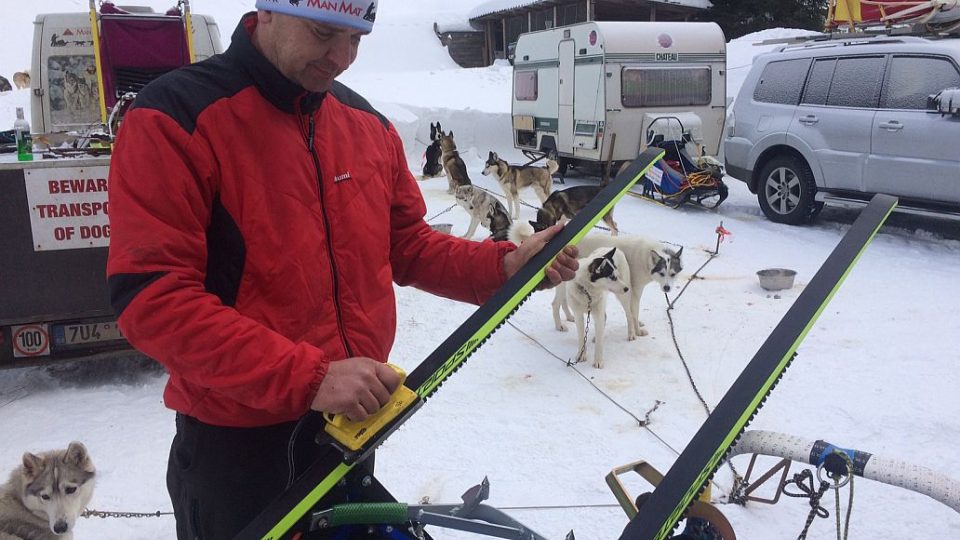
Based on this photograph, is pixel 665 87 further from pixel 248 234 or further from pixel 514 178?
pixel 248 234

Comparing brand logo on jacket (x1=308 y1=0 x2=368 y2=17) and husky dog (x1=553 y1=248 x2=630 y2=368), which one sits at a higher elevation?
brand logo on jacket (x1=308 y1=0 x2=368 y2=17)

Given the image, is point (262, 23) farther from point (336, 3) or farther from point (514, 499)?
point (514, 499)

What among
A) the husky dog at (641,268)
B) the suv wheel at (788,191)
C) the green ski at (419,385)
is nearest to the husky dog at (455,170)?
the suv wheel at (788,191)

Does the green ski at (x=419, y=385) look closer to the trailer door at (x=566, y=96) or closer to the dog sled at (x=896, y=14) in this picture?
the dog sled at (x=896, y=14)

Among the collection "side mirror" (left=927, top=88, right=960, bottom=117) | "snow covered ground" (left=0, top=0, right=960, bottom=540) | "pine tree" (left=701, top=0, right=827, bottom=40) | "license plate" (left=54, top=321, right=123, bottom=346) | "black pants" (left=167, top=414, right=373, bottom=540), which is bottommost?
"snow covered ground" (left=0, top=0, right=960, bottom=540)

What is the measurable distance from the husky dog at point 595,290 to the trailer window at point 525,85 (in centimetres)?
929

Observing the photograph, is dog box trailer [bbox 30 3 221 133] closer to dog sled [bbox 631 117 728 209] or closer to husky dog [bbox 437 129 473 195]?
husky dog [bbox 437 129 473 195]

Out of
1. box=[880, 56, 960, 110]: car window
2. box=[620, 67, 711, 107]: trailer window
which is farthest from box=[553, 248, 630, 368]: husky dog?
box=[620, 67, 711, 107]: trailer window

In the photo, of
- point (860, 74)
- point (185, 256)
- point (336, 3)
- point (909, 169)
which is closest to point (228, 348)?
point (185, 256)

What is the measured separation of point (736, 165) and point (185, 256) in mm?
9043

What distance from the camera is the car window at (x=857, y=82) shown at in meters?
7.63

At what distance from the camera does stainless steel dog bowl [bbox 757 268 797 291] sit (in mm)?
6062

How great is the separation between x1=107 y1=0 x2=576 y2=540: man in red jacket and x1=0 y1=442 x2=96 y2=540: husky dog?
1.40 m

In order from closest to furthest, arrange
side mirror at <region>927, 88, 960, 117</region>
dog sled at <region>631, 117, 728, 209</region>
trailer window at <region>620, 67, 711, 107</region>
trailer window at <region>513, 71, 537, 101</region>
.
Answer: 1. side mirror at <region>927, 88, 960, 117</region>
2. dog sled at <region>631, 117, 728, 209</region>
3. trailer window at <region>620, 67, 711, 107</region>
4. trailer window at <region>513, 71, 537, 101</region>
